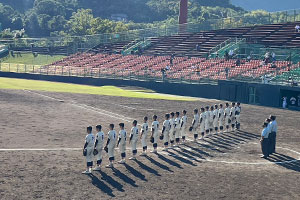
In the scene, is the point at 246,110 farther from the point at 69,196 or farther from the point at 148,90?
the point at 69,196

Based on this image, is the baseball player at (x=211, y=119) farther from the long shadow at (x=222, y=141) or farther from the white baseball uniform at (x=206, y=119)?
the long shadow at (x=222, y=141)

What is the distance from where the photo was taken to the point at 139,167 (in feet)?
67.6

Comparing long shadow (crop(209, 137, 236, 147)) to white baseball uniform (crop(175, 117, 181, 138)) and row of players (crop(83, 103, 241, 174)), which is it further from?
white baseball uniform (crop(175, 117, 181, 138))

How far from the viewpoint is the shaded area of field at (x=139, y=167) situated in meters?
17.3

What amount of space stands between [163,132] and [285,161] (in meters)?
6.35

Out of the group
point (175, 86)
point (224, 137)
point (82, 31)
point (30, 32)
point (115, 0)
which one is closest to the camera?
point (224, 137)

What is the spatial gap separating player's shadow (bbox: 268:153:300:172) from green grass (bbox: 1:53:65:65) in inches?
2286

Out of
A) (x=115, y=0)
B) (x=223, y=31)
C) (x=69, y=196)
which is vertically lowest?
(x=69, y=196)

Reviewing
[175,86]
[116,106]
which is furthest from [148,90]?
[116,106]

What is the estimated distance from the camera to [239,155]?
79.2ft

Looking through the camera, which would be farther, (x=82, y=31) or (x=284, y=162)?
(x=82, y=31)

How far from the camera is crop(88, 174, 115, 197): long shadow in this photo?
55.8 feet

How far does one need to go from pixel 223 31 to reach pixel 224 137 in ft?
143

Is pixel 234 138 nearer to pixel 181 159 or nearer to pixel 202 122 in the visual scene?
pixel 202 122
